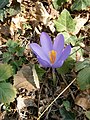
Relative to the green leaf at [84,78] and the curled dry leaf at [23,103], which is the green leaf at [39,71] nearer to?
the curled dry leaf at [23,103]

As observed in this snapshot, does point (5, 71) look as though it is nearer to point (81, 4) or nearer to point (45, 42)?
point (45, 42)

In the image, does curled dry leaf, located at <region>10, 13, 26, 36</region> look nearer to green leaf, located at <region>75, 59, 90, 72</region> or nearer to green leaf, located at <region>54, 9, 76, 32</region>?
green leaf, located at <region>54, 9, 76, 32</region>

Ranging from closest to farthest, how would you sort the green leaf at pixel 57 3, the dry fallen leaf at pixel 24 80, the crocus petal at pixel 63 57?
the crocus petal at pixel 63 57
the dry fallen leaf at pixel 24 80
the green leaf at pixel 57 3

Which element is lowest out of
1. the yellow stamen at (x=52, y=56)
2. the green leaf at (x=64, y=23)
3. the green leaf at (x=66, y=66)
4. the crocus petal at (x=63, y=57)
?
the crocus petal at (x=63, y=57)

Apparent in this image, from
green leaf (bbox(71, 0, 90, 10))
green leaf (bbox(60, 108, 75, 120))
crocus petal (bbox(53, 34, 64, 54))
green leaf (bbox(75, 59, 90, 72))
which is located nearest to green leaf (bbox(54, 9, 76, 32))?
green leaf (bbox(71, 0, 90, 10))

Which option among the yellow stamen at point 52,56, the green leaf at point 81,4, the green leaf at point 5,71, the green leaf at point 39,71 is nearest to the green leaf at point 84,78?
the yellow stamen at point 52,56

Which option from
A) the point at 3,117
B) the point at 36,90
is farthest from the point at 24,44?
the point at 3,117
